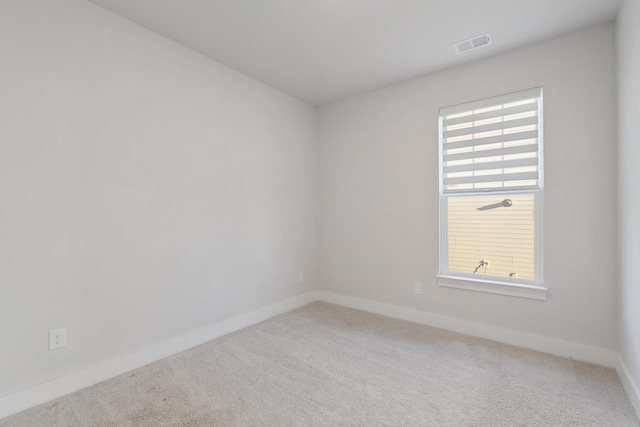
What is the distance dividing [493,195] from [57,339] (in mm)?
3562

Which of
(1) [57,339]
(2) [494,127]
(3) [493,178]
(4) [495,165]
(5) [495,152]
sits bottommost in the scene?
(1) [57,339]

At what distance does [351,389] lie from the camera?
197 centimetres

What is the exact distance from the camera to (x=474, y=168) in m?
2.86

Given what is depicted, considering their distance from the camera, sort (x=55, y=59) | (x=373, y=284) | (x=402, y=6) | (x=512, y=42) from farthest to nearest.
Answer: (x=373, y=284) < (x=512, y=42) < (x=402, y=6) < (x=55, y=59)

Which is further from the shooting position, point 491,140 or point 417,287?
point 417,287

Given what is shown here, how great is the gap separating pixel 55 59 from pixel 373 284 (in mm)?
3390

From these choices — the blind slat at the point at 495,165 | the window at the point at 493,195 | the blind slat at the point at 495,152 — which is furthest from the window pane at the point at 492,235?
the blind slat at the point at 495,152

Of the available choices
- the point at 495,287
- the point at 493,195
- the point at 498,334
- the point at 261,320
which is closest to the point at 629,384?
the point at 498,334

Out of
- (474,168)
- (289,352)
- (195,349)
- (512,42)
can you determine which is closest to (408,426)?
(289,352)

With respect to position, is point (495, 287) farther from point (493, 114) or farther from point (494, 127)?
point (493, 114)

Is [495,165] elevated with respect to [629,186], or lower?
elevated

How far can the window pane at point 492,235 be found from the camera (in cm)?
263

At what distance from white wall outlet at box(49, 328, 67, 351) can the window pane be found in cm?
320

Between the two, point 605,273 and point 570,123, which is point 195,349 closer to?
point 605,273
